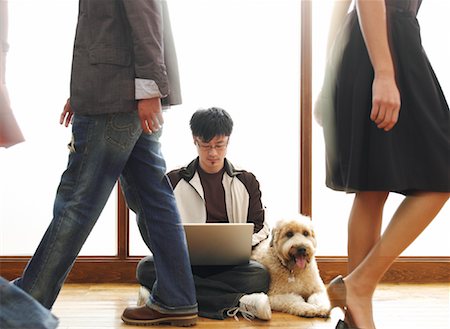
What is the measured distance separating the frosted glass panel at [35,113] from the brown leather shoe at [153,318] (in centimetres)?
35

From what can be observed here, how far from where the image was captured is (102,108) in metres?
1.45

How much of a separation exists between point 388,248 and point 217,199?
1.07m

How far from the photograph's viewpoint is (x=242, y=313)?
6.55ft

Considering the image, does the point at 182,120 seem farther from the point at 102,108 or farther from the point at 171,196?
the point at 102,108

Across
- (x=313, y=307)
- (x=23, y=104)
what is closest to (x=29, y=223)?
(x=23, y=104)

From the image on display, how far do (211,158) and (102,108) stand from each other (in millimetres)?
810

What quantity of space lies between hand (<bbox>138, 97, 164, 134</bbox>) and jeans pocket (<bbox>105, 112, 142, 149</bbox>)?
0.03 metres

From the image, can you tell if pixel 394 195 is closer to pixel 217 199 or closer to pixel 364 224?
pixel 364 224

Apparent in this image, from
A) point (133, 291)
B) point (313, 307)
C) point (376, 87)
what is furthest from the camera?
point (133, 291)

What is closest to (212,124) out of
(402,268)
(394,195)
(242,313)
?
(242,313)

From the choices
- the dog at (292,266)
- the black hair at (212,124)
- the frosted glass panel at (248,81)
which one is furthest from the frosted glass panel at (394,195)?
the black hair at (212,124)

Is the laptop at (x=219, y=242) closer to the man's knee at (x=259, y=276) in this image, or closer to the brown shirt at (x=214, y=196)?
the man's knee at (x=259, y=276)

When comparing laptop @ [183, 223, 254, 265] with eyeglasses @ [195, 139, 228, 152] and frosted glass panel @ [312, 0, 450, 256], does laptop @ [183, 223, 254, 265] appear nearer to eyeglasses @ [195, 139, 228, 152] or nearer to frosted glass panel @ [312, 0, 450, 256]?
eyeglasses @ [195, 139, 228, 152]

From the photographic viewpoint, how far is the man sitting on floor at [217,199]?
2102 mm
